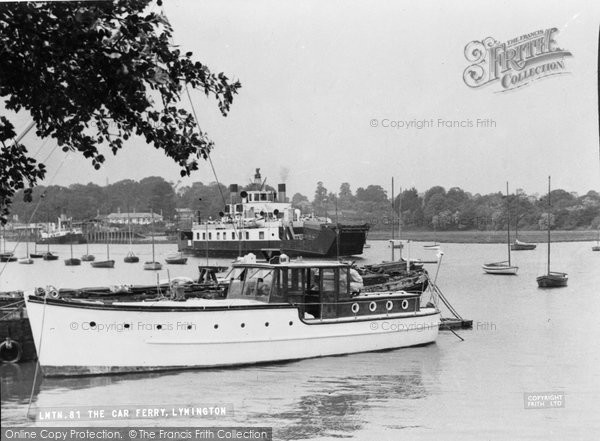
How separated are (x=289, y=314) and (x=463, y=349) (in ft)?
8.85

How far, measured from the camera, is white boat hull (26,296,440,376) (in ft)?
23.3

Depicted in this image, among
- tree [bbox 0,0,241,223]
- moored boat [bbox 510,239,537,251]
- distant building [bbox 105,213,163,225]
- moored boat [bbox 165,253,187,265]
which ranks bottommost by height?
moored boat [bbox 165,253,187,265]

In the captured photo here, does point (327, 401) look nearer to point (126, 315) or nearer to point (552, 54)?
point (126, 315)

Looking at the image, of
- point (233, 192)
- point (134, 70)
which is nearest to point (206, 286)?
point (233, 192)

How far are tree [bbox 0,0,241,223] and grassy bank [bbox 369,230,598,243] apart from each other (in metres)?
4.87

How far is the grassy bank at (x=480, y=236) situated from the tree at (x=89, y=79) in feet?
A: 16.0

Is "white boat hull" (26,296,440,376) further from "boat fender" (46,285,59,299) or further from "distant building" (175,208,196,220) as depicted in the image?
"distant building" (175,208,196,220)

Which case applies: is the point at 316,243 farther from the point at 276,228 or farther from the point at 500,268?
the point at 500,268

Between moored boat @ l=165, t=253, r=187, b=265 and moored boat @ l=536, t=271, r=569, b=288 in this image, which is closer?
moored boat @ l=536, t=271, r=569, b=288

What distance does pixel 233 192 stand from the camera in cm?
837

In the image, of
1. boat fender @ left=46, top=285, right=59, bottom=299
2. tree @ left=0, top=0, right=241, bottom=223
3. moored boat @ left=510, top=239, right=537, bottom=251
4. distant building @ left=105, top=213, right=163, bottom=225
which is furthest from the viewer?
moored boat @ left=510, top=239, right=537, bottom=251

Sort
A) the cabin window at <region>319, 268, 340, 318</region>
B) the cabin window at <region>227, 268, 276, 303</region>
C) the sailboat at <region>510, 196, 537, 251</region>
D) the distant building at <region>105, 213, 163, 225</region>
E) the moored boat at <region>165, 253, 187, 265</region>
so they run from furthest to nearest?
the moored boat at <region>165, 253, 187, 265</region>, the sailboat at <region>510, 196, 537, 251</region>, the distant building at <region>105, 213, 163, 225</region>, the cabin window at <region>319, 268, 340, 318</region>, the cabin window at <region>227, 268, 276, 303</region>

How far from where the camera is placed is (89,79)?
16.3 ft

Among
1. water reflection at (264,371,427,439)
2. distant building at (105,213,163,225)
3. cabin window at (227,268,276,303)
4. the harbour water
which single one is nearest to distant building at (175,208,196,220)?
Answer: distant building at (105,213,163,225)
